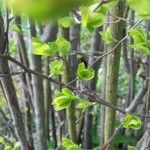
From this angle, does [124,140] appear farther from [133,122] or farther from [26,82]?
[133,122]

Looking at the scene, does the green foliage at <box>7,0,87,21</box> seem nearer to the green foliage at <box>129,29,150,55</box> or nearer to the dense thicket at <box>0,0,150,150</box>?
the dense thicket at <box>0,0,150,150</box>

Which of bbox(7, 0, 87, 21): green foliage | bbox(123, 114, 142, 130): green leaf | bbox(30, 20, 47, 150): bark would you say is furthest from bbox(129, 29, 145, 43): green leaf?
bbox(30, 20, 47, 150): bark

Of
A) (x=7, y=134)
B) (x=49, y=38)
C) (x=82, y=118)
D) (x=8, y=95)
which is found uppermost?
(x=49, y=38)

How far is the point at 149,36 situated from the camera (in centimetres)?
157

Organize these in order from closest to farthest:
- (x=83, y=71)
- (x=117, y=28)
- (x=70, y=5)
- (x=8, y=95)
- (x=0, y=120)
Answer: (x=70, y=5) → (x=83, y=71) → (x=117, y=28) → (x=8, y=95) → (x=0, y=120)

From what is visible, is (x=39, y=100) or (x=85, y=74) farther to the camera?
(x=39, y=100)

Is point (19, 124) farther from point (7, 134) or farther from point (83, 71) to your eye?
point (7, 134)

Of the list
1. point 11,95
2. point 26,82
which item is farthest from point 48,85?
point 11,95

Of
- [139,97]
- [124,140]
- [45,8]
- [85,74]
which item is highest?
[45,8]

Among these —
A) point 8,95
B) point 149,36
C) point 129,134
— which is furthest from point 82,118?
point 8,95

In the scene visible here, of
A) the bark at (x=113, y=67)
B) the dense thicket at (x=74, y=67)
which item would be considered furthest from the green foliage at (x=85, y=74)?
the bark at (x=113, y=67)

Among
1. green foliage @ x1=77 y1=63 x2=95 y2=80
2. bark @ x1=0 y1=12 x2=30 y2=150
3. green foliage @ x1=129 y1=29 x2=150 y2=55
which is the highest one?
green foliage @ x1=129 y1=29 x2=150 y2=55

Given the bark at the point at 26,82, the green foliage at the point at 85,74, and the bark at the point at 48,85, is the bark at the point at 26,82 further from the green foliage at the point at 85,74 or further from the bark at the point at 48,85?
the green foliage at the point at 85,74

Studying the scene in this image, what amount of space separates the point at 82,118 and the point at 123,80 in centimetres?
124
